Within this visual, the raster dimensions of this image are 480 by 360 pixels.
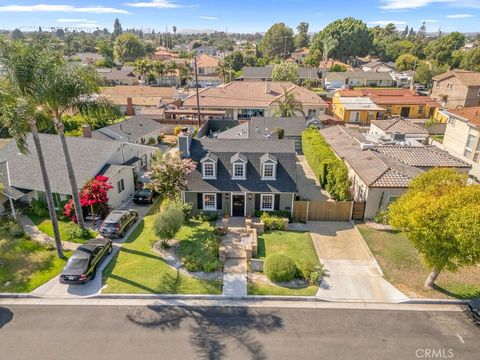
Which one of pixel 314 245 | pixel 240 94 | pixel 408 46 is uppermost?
pixel 408 46

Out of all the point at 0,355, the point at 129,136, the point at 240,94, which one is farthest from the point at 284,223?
the point at 240,94

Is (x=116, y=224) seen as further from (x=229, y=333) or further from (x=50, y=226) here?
(x=229, y=333)

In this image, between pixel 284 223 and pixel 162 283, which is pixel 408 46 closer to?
pixel 284 223

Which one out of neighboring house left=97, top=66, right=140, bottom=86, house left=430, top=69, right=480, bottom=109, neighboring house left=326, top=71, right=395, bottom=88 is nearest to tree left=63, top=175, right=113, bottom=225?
house left=430, top=69, right=480, bottom=109

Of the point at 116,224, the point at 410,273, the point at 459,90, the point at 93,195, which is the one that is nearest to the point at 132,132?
the point at 93,195

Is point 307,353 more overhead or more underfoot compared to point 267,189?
more underfoot
